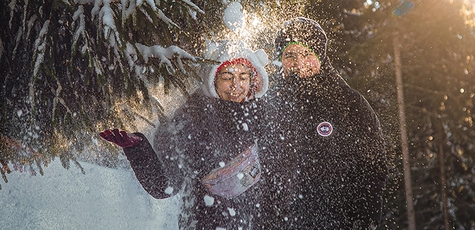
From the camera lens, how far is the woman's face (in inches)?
79.4

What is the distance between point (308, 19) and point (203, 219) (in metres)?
1.09

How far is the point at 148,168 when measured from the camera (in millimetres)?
1959

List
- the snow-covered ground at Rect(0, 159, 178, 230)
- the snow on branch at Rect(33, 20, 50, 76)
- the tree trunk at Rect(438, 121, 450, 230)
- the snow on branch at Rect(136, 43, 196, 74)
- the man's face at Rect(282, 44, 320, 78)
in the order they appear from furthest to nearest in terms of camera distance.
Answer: the tree trunk at Rect(438, 121, 450, 230)
the man's face at Rect(282, 44, 320, 78)
the snow-covered ground at Rect(0, 159, 178, 230)
the snow on branch at Rect(136, 43, 196, 74)
the snow on branch at Rect(33, 20, 50, 76)

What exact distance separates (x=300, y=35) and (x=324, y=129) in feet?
1.59

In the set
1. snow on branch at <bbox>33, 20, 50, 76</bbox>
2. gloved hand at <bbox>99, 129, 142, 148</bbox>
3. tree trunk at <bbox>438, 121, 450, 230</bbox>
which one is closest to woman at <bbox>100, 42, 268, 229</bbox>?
gloved hand at <bbox>99, 129, 142, 148</bbox>

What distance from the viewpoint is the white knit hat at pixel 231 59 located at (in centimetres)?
200

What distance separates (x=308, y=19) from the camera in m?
2.34

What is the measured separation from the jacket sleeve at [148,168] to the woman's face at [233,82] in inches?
15.3

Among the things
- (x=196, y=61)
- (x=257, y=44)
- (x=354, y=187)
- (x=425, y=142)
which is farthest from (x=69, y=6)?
(x=425, y=142)

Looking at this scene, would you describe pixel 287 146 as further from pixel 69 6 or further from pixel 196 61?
pixel 69 6

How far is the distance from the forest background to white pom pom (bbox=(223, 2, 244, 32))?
0.03 m

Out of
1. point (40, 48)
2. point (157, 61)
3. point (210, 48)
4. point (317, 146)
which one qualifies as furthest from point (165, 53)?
point (317, 146)

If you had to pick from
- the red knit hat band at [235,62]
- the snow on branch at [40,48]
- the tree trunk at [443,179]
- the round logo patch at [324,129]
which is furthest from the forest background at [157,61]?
the round logo patch at [324,129]

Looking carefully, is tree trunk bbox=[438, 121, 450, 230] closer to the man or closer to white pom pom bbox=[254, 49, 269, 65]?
the man
